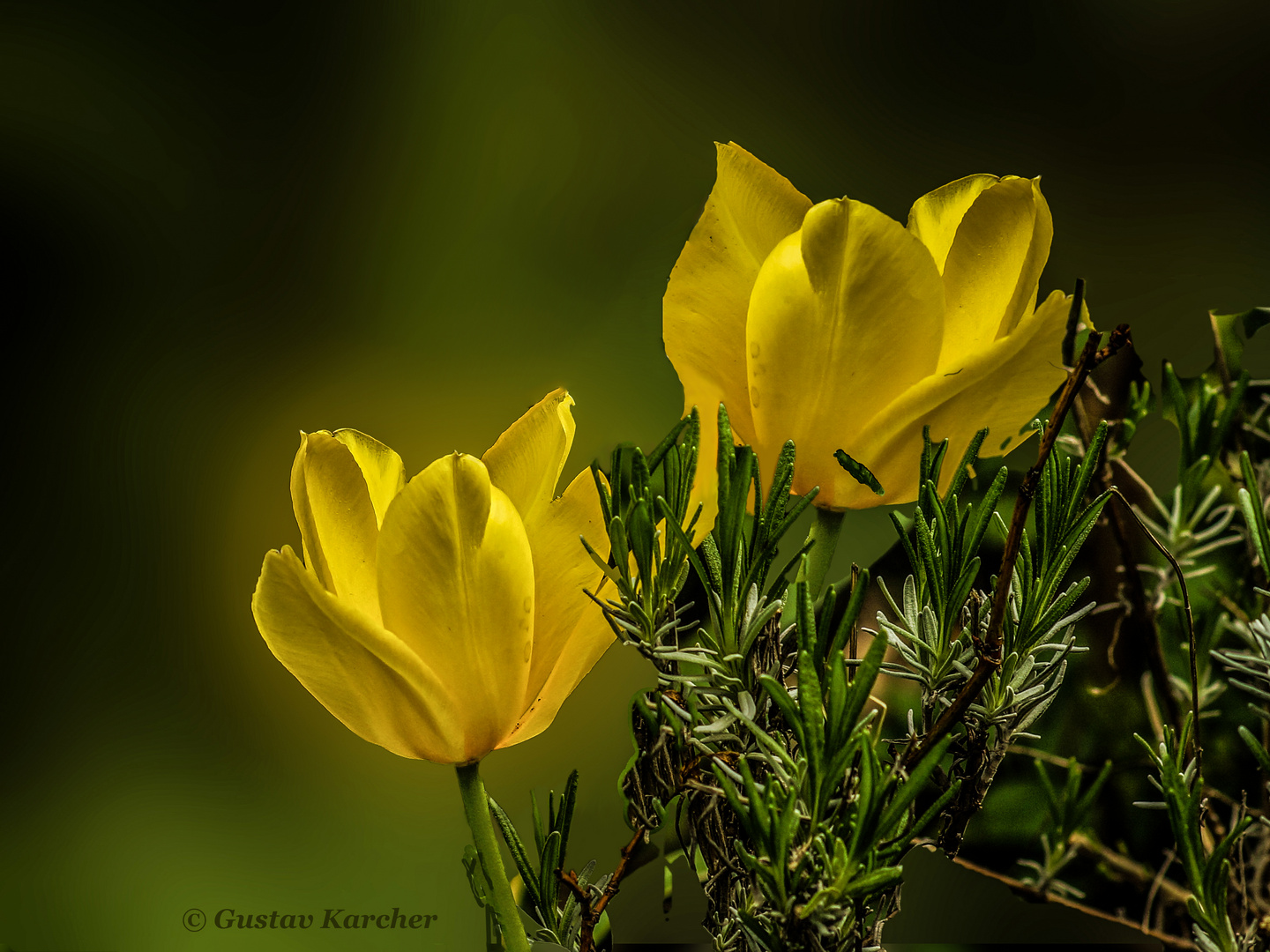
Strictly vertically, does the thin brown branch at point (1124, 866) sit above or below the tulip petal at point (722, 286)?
below

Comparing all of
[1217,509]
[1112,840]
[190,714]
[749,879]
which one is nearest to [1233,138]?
[1217,509]

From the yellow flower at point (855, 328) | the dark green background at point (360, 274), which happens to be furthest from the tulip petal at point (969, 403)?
the dark green background at point (360, 274)

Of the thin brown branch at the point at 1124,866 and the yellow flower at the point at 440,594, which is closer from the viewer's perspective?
the yellow flower at the point at 440,594

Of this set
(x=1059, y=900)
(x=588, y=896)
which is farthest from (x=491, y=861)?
(x=1059, y=900)

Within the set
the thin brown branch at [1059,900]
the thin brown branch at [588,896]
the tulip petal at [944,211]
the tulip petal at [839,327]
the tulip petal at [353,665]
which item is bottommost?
the thin brown branch at [1059,900]

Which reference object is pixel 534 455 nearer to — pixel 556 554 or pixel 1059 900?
pixel 556 554

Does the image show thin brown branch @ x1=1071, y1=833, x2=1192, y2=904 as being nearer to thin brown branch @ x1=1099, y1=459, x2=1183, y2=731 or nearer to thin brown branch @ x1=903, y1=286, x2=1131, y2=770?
thin brown branch @ x1=1099, y1=459, x2=1183, y2=731

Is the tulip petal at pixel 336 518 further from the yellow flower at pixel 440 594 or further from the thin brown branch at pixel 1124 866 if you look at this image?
the thin brown branch at pixel 1124 866

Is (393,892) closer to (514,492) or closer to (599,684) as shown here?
(599,684)
